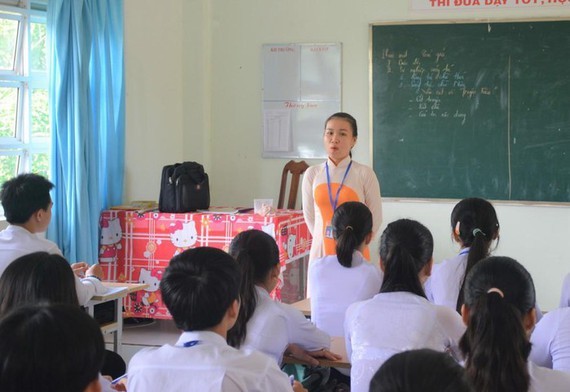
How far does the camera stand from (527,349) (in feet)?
6.02

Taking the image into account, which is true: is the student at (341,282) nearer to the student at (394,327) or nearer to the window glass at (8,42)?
the student at (394,327)

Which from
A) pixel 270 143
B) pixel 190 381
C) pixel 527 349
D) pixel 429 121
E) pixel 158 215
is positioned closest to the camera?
pixel 190 381

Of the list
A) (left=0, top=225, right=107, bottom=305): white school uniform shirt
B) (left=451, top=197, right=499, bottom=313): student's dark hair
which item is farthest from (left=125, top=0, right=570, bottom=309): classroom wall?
(left=451, top=197, right=499, bottom=313): student's dark hair

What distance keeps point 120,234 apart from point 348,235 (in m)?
2.81

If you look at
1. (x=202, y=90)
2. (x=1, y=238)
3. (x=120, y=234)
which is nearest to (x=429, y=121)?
(x=202, y=90)

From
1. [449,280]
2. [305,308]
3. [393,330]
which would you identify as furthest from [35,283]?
[449,280]

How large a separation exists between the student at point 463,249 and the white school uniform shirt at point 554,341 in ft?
2.20

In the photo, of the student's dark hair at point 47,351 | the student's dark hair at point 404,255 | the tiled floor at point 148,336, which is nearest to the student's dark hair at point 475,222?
the student's dark hair at point 404,255

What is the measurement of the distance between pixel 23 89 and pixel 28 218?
2.09 metres

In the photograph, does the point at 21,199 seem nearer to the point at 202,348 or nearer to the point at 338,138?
the point at 338,138

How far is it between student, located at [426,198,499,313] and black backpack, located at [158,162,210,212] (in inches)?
101

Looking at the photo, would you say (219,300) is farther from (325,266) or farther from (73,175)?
(73,175)

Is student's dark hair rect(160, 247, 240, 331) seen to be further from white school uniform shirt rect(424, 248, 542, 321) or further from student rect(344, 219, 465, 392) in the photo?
white school uniform shirt rect(424, 248, 542, 321)

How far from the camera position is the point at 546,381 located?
1.87m
